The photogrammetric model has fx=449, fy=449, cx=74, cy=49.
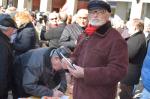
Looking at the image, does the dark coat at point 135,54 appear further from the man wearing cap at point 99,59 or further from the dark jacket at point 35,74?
the man wearing cap at point 99,59

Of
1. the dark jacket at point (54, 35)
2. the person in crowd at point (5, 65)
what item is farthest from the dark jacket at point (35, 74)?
the dark jacket at point (54, 35)

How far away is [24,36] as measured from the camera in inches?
274

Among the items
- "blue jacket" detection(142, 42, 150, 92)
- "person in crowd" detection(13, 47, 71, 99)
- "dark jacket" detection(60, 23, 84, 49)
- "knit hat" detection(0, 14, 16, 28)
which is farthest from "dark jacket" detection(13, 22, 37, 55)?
"blue jacket" detection(142, 42, 150, 92)

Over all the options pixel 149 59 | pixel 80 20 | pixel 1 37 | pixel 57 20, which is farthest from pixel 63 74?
pixel 57 20

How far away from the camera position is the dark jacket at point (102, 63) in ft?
12.5

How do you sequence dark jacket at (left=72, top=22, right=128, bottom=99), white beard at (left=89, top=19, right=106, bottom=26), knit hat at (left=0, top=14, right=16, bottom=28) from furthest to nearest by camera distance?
knit hat at (left=0, top=14, right=16, bottom=28) < white beard at (left=89, top=19, right=106, bottom=26) < dark jacket at (left=72, top=22, right=128, bottom=99)

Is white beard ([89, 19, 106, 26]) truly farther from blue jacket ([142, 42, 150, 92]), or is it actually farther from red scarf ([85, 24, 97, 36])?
blue jacket ([142, 42, 150, 92])

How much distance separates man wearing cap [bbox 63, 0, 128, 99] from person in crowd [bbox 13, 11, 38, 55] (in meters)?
2.88

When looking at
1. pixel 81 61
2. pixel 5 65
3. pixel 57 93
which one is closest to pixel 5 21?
pixel 5 65

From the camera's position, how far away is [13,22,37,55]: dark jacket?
22.5 feet

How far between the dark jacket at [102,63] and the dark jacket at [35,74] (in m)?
0.76

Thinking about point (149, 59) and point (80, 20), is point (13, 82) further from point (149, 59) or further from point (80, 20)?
point (80, 20)

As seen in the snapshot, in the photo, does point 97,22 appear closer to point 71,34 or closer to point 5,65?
point 5,65

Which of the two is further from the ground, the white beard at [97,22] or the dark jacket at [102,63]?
the white beard at [97,22]
